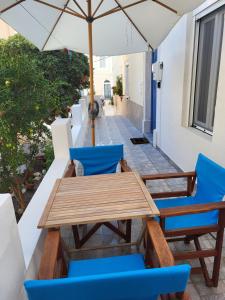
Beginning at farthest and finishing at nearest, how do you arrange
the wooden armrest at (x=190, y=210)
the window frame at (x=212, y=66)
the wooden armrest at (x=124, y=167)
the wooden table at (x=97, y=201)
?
the window frame at (x=212, y=66), the wooden armrest at (x=124, y=167), the wooden armrest at (x=190, y=210), the wooden table at (x=97, y=201)

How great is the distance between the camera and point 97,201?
4.92ft

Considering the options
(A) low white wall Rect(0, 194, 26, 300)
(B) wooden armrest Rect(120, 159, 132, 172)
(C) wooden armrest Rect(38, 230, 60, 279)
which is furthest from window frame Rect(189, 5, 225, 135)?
(A) low white wall Rect(0, 194, 26, 300)

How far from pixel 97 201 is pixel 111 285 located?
2.38 ft

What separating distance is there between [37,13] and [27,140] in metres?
1.51

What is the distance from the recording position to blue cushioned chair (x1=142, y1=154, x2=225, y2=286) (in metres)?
1.55

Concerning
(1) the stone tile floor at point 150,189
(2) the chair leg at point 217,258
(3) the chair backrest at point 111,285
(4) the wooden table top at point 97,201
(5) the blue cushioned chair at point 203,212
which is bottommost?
(1) the stone tile floor at point 150,189

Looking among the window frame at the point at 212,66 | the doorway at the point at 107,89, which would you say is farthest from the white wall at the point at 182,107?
the doorway at the point at 107,89

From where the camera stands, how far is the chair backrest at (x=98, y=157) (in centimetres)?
253

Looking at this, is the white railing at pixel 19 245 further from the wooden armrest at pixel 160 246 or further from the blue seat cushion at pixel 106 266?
the wooden armrest at pixel 160 246

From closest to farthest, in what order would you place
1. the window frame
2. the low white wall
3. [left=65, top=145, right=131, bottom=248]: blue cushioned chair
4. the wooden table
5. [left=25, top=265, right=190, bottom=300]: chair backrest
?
1. [left=25, top=265, right=190, bottom=300]: chair backrest
2. the low white wall
3. the wooden table
4. [left=65, top=145, right=131, bottom=248]: blue cushioned chair
5. the window frame

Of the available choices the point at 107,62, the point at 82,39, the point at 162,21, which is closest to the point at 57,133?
the point at 82,39

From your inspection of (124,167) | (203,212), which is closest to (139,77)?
(124,167)

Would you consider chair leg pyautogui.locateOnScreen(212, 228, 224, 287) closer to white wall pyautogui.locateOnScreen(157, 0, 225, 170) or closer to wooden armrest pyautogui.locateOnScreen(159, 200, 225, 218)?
wooden armrest pyautogui.locateOnScreen(159, 200, 225, 218)

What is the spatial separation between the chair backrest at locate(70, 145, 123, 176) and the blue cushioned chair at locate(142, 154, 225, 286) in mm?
688
